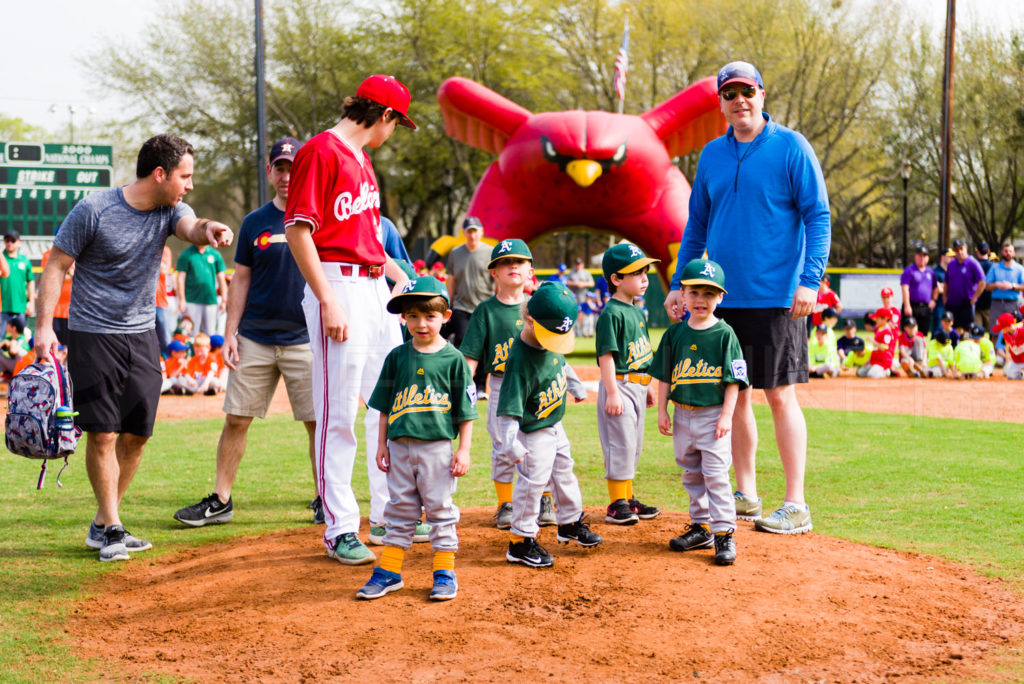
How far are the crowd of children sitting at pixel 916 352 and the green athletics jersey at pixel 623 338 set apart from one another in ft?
29.1

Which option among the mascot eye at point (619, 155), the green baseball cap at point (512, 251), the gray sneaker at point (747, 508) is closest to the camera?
the green baseball cap at point (512, 251)

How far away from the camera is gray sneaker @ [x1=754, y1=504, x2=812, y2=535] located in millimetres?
4918

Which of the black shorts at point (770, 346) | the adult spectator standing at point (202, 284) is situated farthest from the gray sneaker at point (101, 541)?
the adult spectator standing at point (202, 284)

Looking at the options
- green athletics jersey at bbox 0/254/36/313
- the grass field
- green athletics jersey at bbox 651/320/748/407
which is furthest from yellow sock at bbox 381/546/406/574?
green athletics jersey at bbox 0/254/36/313

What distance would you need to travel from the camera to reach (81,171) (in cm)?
2045

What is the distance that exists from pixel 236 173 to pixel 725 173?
117 ft

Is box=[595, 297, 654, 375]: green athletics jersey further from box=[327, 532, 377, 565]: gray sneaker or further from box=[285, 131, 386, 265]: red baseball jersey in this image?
box=[327, 532, 377, 565]: gray sneaker

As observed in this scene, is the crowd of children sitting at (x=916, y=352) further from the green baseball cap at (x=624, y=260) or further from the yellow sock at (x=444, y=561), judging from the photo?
the yellow sock at (x=444, y=561)

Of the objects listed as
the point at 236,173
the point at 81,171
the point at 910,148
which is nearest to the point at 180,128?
the point at 236,173

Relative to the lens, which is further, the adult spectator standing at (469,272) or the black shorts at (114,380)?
the adult spectator standing at (469,272)

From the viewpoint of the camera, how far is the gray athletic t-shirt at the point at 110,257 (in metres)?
4.73

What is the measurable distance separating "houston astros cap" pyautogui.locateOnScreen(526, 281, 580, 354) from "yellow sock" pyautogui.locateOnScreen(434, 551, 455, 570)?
978 millimetres

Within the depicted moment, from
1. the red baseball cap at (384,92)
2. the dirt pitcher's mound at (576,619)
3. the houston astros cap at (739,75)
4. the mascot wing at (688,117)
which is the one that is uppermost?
the mascot wing at (688,117)

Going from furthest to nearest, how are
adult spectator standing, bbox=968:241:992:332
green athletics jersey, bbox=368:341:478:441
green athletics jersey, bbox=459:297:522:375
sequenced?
adult spectator standing, bbox=968:241:992:332 < green athletics jersey, bbox=459:297:522:375 < green athletics jersey, bbox=368:341:478:441
